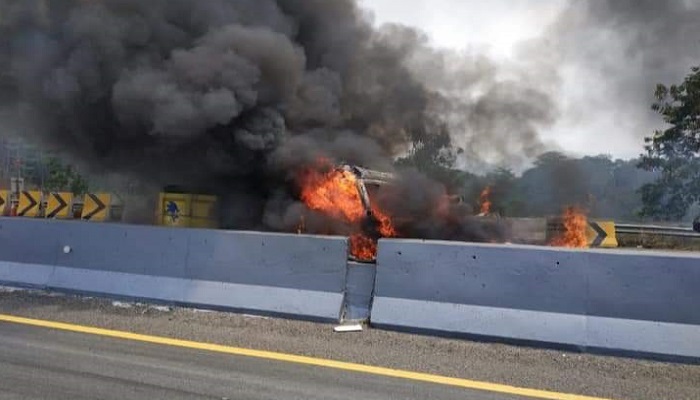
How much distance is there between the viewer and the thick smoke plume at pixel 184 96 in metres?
10.2

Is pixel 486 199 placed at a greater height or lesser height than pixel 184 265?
greater

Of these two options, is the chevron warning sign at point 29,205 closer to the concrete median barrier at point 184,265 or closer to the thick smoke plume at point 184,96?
the thick smoke plume at point 184,96

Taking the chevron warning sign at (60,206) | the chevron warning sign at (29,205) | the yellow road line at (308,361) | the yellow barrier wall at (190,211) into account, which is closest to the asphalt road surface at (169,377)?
the yellow road line at (308,361)

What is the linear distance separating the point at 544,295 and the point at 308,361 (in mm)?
2188

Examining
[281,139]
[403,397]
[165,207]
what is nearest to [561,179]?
[281,139]

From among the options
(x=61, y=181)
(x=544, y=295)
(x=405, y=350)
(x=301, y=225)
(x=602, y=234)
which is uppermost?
(x=61, y=181)

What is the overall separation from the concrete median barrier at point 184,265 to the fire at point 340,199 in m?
2.67

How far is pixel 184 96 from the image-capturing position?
10102 mm

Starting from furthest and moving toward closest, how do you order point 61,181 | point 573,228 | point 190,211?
point 61,181 → point 573,228 → point 190,211

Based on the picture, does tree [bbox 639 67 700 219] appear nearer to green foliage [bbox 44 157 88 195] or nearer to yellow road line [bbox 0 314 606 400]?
yellow road line [bbox 0 314 606 400]

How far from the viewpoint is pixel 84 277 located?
24.2 feet

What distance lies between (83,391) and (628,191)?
19.8 meters

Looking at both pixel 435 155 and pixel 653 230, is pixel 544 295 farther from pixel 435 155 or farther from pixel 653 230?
pixel 653 230

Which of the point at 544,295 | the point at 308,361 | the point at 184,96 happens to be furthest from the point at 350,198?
the point at 308,361
